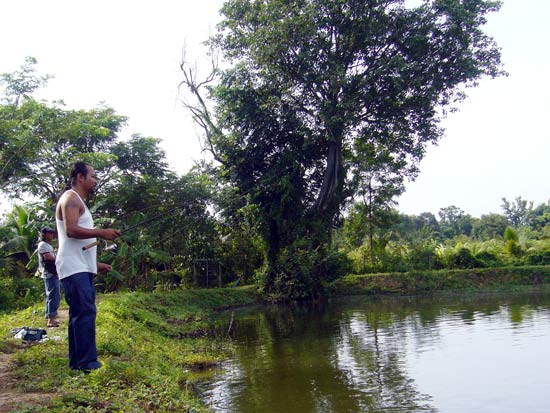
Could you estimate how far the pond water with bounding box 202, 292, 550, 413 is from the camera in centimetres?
577

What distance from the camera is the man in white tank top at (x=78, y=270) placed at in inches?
177

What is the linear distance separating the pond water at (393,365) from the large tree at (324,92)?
901cm

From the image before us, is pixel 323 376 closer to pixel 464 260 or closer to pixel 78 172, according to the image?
pixel 78 172

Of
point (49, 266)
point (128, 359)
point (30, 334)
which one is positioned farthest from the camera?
point (49, 266)

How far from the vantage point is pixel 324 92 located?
20.5 meters

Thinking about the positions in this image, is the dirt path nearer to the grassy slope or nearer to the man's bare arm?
the grassy slope

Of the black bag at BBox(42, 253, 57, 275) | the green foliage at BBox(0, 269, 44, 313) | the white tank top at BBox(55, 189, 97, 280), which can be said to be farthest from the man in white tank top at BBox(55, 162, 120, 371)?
the green foliage at BBox(0, 269, 44, 313)

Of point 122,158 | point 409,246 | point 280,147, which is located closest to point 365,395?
point 122,158

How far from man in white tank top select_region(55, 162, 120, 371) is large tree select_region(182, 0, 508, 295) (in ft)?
51.0

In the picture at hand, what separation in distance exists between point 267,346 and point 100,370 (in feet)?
18.6

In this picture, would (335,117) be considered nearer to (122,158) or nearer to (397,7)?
(397,7)

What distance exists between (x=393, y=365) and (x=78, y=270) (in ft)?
16.4

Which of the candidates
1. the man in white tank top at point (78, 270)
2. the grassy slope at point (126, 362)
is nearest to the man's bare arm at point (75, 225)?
the man in white tank top at point (78, 270)

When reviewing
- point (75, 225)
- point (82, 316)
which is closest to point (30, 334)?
point (82, 316)
